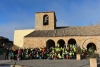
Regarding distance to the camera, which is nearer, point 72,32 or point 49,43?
point 72,32

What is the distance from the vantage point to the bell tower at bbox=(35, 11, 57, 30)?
105ft

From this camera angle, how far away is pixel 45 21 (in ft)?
109

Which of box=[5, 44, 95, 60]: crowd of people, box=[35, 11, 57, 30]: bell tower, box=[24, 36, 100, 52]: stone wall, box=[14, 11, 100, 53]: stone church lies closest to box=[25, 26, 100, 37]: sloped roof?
box=[14, 11, 100, 53]: stone church

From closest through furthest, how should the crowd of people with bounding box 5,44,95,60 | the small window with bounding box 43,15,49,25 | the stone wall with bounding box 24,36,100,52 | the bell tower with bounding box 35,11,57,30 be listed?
the crowd of people with bounding box 5,44,95,60
the stone wall with bounding box 24,36,100,52
the bell tower with bounding box 35,11,57,30
the small window with bounding box 43,15,49,25

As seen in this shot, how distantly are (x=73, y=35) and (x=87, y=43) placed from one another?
289 centimetres

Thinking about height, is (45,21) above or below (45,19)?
below

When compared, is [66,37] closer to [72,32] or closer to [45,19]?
[72,32]

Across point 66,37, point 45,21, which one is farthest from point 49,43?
point 45,21

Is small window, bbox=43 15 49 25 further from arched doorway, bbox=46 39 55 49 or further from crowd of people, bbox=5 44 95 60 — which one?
crowd of people, bbox=5 44 95 60

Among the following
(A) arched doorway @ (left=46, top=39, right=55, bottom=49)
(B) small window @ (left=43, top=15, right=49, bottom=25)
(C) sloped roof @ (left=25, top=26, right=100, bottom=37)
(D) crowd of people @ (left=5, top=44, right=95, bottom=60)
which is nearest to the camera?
(D) crowd of people @ (left=5, top=44, right=95, bottom=60)

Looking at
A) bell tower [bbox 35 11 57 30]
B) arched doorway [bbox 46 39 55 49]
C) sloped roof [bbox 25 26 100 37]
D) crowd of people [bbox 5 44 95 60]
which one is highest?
bell tower [bbox 35 11 57 30]

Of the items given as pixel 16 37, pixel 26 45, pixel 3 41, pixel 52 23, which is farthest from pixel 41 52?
pixel 3 41

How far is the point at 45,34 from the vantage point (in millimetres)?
29281

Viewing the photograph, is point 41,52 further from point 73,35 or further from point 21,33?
point 21,33
